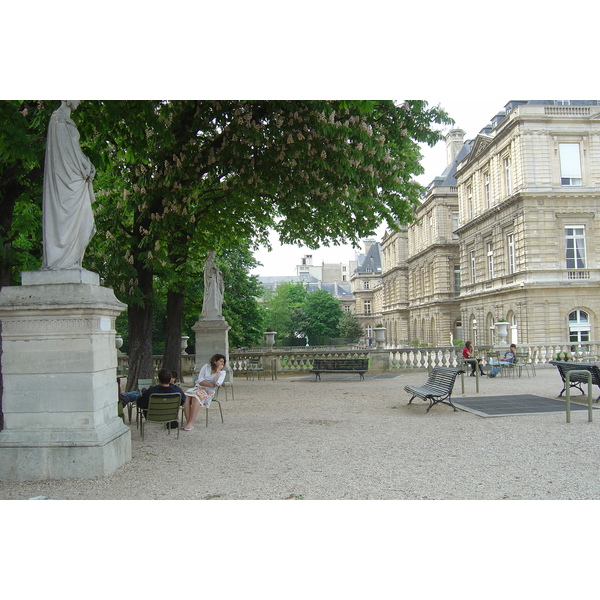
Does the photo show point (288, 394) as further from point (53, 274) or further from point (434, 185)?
point (434, 185)

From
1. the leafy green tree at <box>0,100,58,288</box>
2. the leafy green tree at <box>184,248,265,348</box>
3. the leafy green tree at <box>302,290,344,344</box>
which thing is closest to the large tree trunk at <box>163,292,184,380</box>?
the leafy green tree at <box>0,100,58,288</box>

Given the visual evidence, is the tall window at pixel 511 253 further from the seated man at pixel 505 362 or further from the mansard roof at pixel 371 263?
the mansard roof at pixel 371 263

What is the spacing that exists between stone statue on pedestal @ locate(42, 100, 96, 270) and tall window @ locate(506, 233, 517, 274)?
100ft

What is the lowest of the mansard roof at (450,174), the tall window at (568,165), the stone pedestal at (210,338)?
the stone pedestal at (210,338)

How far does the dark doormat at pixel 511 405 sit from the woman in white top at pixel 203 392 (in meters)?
4.83

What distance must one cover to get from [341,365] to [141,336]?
7.92 metres

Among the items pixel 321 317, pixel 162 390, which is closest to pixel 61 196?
pixel 162 390

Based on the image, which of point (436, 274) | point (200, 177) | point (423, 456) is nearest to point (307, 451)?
point (423, 456)

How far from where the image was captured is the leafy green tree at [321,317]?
7338 centimetres

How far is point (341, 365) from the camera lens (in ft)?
63.9

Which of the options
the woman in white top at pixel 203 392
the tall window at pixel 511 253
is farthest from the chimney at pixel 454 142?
the woman in white top at pixel 203 392

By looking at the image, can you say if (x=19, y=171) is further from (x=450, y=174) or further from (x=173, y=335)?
(x=450, y=174)

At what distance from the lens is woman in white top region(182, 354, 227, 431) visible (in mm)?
9477

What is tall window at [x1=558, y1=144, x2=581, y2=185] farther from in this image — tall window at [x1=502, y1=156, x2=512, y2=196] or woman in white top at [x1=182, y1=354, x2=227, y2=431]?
woman in white top at [x1=182, y1=354, x2=227, y2=431]
